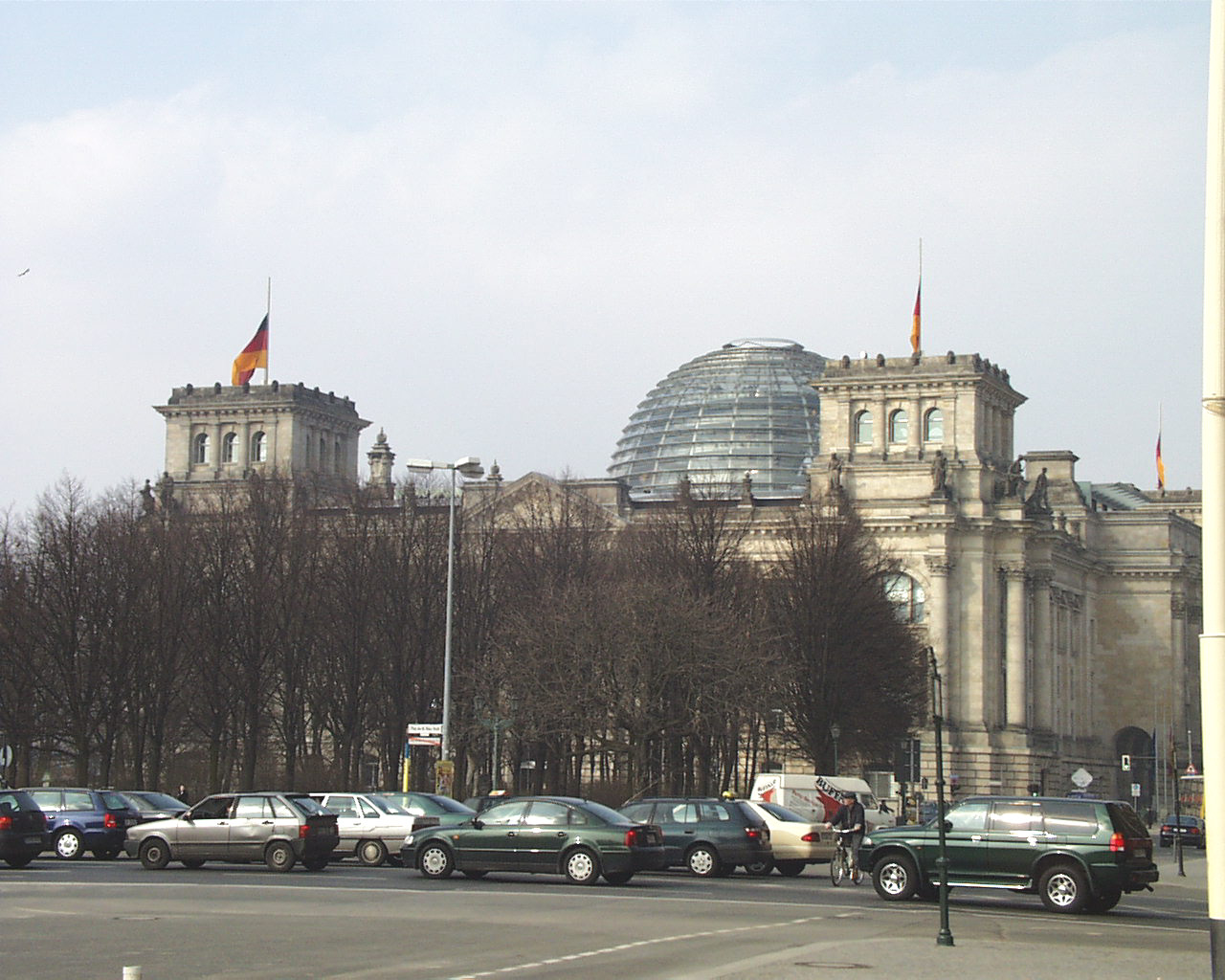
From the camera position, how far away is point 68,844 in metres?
45.9

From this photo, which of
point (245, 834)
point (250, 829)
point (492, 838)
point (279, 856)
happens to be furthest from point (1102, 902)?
point (245, 834)

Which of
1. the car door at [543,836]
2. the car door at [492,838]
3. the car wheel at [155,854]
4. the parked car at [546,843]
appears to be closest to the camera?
the parked car at [546,843]

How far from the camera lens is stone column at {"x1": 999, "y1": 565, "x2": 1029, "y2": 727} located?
118938 millimetres

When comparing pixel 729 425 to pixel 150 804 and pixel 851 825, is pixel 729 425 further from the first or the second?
pixel 851 825

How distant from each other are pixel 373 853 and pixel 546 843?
27.4ft

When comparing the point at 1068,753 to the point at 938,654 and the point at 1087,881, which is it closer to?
the point at 938,654

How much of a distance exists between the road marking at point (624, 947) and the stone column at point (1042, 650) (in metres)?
94.8

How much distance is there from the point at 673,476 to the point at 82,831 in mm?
111456

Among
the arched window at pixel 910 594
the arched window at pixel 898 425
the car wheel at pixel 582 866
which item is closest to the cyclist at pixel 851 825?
the car wheel at pixel 582 866

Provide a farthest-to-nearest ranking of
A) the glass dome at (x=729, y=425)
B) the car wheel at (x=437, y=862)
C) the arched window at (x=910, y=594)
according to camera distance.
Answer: the glass dome at (x=729, y=425) → the arched window at (x=910, y=594) → the car wheel at (x=437, y=862)

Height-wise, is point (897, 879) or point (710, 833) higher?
point (710, 833)

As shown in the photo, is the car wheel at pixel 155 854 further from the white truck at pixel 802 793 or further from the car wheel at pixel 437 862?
the white truck at pixel 802 793

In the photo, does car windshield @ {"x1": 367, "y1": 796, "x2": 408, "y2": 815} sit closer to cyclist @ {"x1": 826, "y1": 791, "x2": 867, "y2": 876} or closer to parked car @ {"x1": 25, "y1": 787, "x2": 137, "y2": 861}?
parked car @ {"x1": 25, "y1": 787, "x2": 137, "y2": 861}

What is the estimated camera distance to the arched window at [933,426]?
396ft
